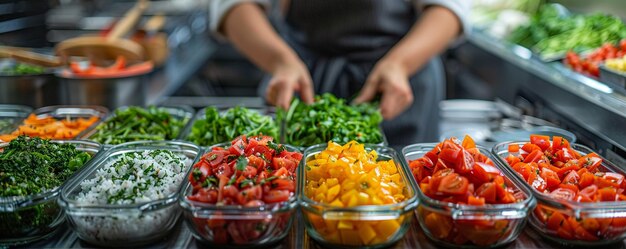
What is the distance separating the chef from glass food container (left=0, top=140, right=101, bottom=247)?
4.56 ft

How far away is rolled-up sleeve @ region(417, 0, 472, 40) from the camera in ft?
9.43

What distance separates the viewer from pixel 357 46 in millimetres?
3010

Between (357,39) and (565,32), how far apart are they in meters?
1.45

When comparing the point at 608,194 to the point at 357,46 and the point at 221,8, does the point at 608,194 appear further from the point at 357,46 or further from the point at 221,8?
the point at 221,8

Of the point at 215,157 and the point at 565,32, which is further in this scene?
the point at 565,32

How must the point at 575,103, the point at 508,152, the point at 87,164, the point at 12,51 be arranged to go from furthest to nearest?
the point at 12,51 → the point at 575,103 → the point at 508,152 → the point at 87,164

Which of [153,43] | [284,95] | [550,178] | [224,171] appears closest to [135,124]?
[284,95]

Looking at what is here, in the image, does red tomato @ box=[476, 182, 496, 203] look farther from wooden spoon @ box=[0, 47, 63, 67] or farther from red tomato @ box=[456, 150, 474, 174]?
wooden spoon @ box=[0, 47, 63, 67]

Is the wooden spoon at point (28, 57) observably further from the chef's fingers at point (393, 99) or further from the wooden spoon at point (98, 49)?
the chef's fingers at point (393, 99)

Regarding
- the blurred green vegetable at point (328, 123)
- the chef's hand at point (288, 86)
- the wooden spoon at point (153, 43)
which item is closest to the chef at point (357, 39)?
the chef's hand at point (288, 86)

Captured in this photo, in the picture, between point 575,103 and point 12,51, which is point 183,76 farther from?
point 575,103

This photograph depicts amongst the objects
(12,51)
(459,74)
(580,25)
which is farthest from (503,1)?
(12,51)

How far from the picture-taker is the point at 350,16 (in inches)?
117

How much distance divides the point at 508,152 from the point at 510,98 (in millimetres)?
1887
